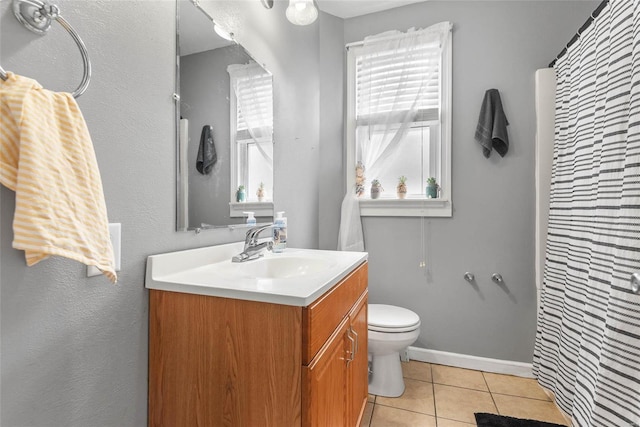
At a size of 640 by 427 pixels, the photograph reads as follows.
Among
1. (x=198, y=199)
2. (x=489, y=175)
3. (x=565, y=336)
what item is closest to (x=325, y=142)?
(x=489, y=175)

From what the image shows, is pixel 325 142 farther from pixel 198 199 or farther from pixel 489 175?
pixel 198 199

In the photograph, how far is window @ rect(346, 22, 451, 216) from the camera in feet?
7.27

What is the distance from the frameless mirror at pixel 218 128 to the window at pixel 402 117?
0.95 meters

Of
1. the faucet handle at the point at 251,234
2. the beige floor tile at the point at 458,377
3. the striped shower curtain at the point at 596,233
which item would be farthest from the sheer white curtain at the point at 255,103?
the beige floor tile at the point at 458,377

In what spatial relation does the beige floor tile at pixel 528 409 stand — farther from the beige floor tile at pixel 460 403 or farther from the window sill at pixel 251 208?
the window sill at pixel 251 208

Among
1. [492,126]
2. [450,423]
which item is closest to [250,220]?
[450,423]

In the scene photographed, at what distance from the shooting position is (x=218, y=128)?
1.29 m

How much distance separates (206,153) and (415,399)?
5.90 ft

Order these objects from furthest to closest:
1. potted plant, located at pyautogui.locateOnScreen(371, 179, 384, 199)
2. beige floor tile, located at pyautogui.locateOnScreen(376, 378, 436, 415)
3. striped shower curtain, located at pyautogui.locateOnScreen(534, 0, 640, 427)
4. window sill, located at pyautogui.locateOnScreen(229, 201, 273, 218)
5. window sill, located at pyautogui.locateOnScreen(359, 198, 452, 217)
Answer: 1. potted plant, located at pyautogui.locateOnScreen(371, 179, 384, 199)
2. window sill, located at pyautogui.locateOnScreen(359, 198, 452, 217)
3. beige floor tile, located at pyautogui.locateOnScreen(376, 378, 436, 415)
4. window sill, located at pyautogui.locateOnScreen(229, 201, 273, 218)
5. striped shower curtain, located at pyautogui.locateOnScreen(534, 0, 640, 427)

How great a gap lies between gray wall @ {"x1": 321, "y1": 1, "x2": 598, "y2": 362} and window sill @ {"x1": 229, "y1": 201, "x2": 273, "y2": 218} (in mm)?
1031

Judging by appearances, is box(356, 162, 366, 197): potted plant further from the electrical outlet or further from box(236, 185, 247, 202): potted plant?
the electrical outlet

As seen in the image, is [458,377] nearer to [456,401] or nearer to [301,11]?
[456,401]

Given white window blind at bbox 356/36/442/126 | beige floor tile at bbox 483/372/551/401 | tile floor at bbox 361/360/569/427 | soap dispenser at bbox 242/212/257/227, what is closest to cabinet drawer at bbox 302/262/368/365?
soap dispenser at bbox 242/212/257/227

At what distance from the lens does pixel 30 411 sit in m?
0.65
